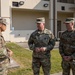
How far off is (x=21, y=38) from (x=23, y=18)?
103 inches

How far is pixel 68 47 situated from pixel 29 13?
18.7m

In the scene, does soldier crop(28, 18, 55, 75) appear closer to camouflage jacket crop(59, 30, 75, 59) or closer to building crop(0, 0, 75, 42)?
camouflage jacket crop(59, 30, 75, 59)

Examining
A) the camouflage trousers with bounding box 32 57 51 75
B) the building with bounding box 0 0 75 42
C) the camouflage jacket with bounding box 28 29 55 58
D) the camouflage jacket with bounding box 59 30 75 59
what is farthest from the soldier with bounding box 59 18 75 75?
the building with bounding box 0 0 75 42

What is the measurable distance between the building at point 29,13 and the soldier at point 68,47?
15.1m

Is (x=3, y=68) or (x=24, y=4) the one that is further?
(x=24, y=4)

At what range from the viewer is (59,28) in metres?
26.7

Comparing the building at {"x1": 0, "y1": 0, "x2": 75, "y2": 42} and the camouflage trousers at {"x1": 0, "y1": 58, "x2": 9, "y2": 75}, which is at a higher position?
the building at {"x1": 0, "y1": 0, "x2": 75, "y2": 42}

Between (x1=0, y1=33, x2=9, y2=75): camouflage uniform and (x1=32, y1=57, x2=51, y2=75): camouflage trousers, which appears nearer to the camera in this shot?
(x1=0, y1=33, x2=9, y2=75): camouflage uniform

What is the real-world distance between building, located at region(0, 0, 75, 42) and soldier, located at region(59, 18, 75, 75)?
49.5 feet

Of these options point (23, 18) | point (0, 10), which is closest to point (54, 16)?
point (23, 18)

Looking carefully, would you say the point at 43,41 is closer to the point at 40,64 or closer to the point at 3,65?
the point at 40,64

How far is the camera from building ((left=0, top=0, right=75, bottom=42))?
71.6 feet

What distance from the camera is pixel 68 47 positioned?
556 centimetres

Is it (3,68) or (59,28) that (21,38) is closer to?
(59,28)
